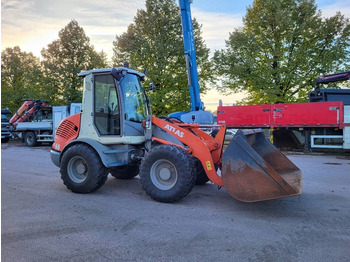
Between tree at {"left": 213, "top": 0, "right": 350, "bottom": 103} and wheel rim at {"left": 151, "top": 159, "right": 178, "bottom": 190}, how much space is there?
14.8 metres

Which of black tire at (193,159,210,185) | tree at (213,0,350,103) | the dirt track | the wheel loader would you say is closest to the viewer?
the dirt track

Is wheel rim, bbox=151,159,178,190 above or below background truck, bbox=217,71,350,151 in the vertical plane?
below

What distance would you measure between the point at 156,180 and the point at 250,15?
60.1 feet

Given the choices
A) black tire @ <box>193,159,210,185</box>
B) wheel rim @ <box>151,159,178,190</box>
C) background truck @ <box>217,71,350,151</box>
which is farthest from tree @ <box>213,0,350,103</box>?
wheel rim @ <box>151,159,178,190</box>

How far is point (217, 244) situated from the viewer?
11.9ft

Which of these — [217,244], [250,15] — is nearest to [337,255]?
[217,244]

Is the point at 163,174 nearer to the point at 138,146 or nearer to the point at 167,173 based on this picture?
the point at 167,173

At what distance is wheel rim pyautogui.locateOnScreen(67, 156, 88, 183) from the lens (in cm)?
614

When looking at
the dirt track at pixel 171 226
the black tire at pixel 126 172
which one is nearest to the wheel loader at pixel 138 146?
the dirt track at pixel 171 226

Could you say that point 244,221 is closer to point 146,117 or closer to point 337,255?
point 337,255

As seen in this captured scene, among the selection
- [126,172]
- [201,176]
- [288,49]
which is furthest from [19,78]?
[201,176]

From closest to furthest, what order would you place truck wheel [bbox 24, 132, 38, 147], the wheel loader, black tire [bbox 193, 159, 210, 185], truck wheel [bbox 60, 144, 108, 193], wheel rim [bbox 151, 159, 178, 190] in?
the wheel loader
wheel rim [bbox 151, 159, 178, 190]
truck wheel [bbox 60, 144, 108, 193]
black tire [bbox 193, 159, 210, 185]
truck wheel [bbox 24, 132, 38, 147]

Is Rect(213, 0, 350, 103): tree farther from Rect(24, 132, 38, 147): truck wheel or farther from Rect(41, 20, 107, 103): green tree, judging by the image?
Rect(41, 20, 107, 103): green tree

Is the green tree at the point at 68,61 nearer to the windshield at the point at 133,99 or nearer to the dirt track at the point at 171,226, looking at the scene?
the windshield at the point at 133,99
